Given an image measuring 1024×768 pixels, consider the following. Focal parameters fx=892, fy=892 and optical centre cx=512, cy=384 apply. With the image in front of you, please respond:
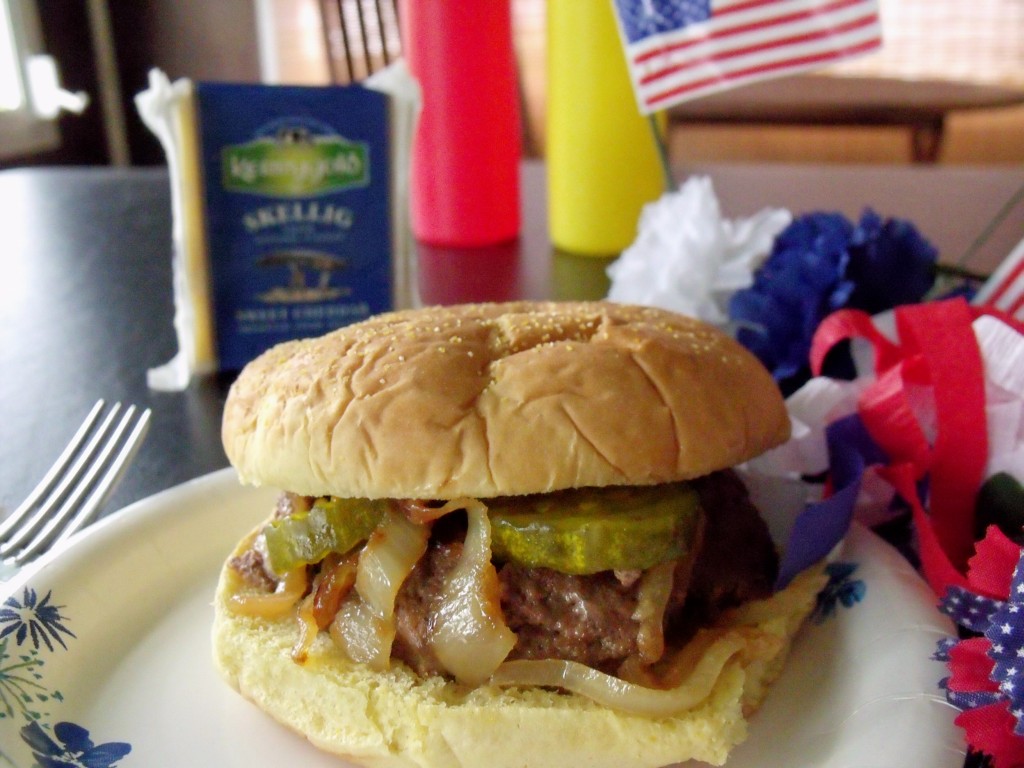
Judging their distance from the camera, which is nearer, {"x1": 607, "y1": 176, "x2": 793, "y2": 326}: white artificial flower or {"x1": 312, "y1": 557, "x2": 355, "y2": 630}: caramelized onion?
{"x1": 312, "y1": 557, "x2": 355, "y2": 630}: caramelized onion

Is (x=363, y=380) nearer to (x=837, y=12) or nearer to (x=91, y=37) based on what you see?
(x=837, y=12)

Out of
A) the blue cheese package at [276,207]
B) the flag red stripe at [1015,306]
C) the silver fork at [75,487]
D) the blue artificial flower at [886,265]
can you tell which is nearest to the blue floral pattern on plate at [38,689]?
the silver fork at [75,487]

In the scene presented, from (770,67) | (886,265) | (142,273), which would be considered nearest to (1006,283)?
(886,265)

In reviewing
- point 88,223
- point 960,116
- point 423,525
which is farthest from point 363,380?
point 960,116

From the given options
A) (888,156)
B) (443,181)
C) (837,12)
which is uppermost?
(837,12)

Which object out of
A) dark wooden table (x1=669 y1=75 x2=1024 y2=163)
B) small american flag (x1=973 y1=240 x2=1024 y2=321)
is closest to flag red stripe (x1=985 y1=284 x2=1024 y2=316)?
small american flag (x1=973 y1=240 x2=1024 y2=321)

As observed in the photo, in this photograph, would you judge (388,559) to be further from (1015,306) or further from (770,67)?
(770,67)

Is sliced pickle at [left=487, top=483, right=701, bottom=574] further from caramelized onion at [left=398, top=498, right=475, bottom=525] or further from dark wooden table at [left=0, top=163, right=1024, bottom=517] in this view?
dark wooden table at [left=0, top=163, right=1024, bottom=517]
